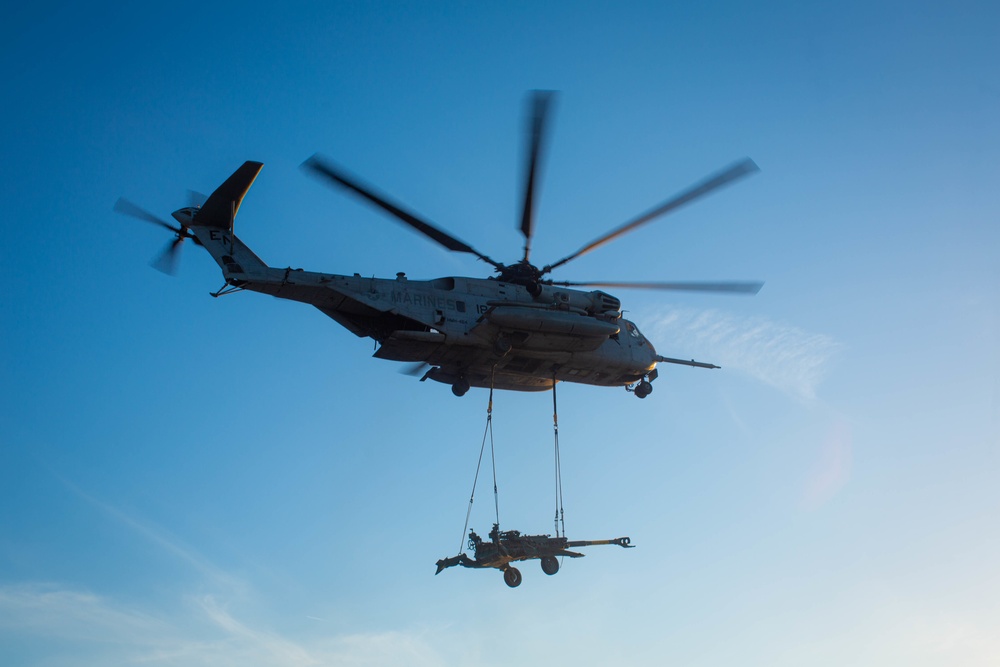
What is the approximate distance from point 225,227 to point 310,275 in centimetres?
273

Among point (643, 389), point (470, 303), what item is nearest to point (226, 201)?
point (470, 303)

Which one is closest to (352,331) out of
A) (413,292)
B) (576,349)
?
(413,292)

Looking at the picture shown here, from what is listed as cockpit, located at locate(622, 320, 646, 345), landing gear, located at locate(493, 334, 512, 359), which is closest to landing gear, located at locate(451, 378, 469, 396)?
landing gear, located at locate(493, 334, 512, 359)

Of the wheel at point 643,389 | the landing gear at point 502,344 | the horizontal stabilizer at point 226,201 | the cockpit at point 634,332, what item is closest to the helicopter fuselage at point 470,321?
the landing gear at point 502,344

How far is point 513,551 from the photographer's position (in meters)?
28.7

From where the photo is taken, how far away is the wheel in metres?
34.3

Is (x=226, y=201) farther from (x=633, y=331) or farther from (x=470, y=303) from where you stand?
(x=633, y=331)

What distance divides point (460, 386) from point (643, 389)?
633 cm

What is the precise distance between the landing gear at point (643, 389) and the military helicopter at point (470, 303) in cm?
85

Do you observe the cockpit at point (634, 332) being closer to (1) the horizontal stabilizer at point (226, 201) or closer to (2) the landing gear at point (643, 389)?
(2) the landing gear at point (643, 389)

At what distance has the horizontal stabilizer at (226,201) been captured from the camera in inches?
1114

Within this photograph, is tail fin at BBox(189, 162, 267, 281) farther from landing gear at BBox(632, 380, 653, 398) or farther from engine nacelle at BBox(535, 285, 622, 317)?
landing gear at BBox(632, 380, 653, 398)

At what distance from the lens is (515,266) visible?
31500 millimetres

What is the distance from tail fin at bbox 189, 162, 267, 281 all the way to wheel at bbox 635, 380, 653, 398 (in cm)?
1279
